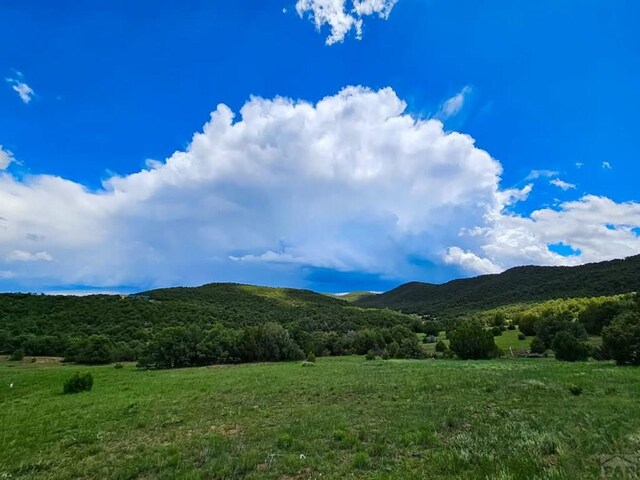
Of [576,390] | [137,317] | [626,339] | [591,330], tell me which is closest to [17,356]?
[137,317]

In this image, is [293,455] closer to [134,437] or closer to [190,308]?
[134,437]

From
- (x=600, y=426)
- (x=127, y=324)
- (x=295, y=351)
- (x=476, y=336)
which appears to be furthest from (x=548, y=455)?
(x=127, y=324)

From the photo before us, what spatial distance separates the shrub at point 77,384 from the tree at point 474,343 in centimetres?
4739

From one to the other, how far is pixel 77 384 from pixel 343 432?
2571 centimetres

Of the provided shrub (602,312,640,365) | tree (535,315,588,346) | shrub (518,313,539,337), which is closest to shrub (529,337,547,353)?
tree (535,315,588,346)

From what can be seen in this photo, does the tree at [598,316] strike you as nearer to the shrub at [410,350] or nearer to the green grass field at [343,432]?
the shrub at [410,350]

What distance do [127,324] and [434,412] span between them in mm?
81145

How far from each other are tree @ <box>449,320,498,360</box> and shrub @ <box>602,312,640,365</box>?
23.9 metres

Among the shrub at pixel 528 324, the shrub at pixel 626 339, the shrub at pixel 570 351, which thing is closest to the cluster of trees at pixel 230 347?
the shrub at pixel 570 351

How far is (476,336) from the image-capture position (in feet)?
180

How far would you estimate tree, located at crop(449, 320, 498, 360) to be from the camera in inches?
2143

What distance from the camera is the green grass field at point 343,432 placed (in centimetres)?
875

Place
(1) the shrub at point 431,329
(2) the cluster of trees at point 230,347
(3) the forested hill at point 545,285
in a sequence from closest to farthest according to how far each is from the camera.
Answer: (2) the cluster of trees at point 230,347
(1) the shrub at point 431,329
(3) the forested hill at point 545,285

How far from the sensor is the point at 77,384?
28641 millimetres
